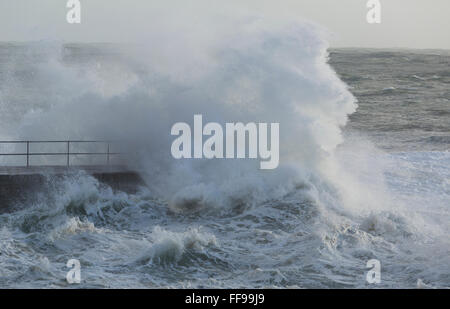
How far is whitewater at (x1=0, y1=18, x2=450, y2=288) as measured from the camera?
10.8 m

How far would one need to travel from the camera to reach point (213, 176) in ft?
50.2

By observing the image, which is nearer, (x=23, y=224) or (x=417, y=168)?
(x=23, y=224)

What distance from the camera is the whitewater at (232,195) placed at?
10.8 m

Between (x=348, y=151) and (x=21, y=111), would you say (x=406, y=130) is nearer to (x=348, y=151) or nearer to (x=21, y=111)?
(x=348, y=151)

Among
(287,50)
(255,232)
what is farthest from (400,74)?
(255,232)

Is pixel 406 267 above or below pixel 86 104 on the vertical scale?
below

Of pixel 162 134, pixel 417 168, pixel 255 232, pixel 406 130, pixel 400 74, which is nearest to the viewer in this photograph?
pixel 255 232

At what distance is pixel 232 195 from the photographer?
1455cm

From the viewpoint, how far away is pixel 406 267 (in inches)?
429

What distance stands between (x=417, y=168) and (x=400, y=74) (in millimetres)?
41319

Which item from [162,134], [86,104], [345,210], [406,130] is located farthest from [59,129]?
[406,130]
